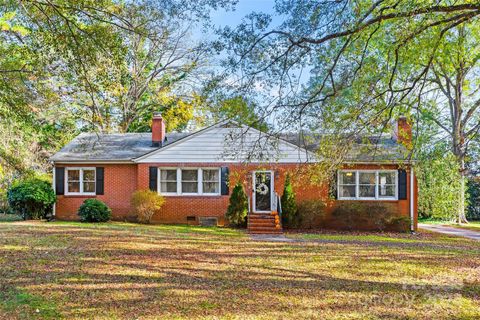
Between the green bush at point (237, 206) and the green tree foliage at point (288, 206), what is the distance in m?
1.67

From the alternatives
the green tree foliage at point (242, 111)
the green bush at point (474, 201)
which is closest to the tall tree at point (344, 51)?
the green tree foliage at point (242, 111)

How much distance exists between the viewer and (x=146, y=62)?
1111 inches

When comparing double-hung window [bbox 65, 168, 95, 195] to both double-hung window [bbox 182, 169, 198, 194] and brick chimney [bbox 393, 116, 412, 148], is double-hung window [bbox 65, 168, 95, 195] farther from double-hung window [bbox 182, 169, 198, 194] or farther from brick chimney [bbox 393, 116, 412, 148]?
brick chimney [bbox 393, 116, 412, 148]

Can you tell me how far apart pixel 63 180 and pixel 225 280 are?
1366 centimetres

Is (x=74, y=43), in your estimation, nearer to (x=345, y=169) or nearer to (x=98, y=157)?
(x=98, y=157)

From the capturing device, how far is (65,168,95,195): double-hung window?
59.2 feet

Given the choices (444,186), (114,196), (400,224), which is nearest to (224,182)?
(114,196)

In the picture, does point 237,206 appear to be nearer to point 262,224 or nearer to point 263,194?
point 262,224

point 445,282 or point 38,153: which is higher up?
point 38,153

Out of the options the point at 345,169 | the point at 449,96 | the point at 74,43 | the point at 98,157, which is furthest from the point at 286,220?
the point at 449,96

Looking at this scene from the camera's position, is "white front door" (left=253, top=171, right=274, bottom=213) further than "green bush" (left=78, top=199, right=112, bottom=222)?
Yes

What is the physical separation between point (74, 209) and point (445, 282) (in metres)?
15.7

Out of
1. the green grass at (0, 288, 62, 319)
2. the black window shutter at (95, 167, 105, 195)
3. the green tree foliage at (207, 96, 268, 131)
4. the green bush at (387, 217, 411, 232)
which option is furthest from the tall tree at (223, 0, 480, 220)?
the black window shutter at (95, 167, 105, 195)

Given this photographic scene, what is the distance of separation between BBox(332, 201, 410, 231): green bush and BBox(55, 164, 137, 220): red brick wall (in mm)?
9404
